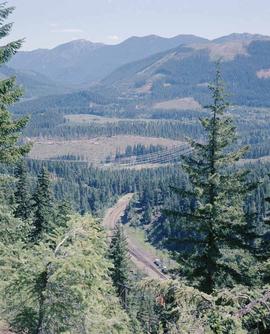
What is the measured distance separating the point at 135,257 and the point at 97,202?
60.0 m

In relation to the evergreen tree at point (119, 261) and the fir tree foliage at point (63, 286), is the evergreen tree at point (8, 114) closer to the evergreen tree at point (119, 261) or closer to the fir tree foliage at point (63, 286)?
the fir tree foliage at point (63, 286)

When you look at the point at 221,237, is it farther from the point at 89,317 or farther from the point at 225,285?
the point at 89,317

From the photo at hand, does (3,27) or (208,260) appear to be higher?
(3,27)

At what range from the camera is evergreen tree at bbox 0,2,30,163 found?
18516mm

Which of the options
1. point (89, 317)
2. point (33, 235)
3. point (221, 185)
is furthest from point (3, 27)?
point (33, 235)

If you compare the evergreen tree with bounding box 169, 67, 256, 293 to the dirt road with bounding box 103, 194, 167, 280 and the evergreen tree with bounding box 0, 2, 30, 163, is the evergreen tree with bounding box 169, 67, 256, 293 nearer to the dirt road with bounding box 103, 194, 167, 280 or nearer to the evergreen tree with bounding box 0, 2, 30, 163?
the evergreen tree with bounding box 0, 2, 30, 163

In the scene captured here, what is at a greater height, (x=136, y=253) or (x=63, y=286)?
(x=63, y=286)

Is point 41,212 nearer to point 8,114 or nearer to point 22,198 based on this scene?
point 22,198

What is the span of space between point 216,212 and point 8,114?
365 inches

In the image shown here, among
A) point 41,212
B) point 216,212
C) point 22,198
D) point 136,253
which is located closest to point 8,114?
point 216,212

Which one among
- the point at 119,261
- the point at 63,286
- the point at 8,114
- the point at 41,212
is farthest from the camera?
the point at 119,261

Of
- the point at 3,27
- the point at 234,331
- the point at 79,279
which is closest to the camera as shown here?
→ the point at 234,331

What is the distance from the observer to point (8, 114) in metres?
19.0

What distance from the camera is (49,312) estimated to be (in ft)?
36.2
